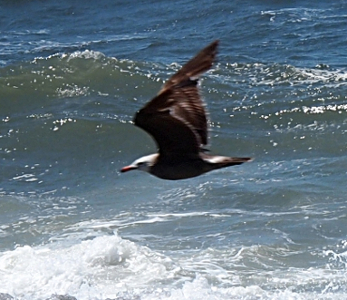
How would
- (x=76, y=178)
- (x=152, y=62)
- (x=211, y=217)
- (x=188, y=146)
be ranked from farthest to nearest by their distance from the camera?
(x=152, y=62) → (x=76, y=178) → (x=211, y=217) → (x=188, y=146)

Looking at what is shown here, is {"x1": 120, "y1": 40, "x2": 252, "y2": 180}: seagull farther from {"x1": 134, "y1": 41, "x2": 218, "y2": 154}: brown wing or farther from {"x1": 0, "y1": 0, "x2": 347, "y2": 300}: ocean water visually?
{"x1": 0, "y1": 0, "x2": 347, "y2": 300}: ocean water

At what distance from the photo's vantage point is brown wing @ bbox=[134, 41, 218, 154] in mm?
4137

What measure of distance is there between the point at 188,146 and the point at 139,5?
41.0 feet

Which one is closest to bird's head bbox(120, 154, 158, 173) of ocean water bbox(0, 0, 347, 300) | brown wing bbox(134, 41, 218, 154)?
brown wing bbox(134, 41, 218, 154)

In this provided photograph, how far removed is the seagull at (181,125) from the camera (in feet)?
13.6

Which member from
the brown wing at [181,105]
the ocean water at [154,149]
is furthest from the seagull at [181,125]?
the ocean water at [154,149]

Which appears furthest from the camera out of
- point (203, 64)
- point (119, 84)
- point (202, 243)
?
point (119, 84)

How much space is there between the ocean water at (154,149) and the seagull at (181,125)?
1.63 metres

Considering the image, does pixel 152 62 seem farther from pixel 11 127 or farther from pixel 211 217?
pixel 211 217

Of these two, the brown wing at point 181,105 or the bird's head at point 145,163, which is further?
the bird's head at point 145,163

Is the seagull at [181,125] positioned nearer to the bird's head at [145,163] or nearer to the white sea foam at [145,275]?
the bird's head at [145,163]

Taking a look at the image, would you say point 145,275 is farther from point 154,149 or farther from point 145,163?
point 154,149

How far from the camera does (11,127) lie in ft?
36.6

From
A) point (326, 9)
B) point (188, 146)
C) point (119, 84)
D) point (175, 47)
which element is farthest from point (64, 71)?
point (188, 146)
